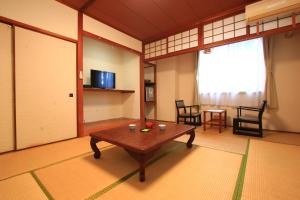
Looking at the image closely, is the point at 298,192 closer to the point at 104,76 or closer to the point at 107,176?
the point at 107,176

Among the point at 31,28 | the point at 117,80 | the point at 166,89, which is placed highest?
the point at 31,28

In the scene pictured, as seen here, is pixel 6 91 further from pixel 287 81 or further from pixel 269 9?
pixel 287 81

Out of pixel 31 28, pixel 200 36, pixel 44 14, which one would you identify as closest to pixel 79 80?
pixel 31 28

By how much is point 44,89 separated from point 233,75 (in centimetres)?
421

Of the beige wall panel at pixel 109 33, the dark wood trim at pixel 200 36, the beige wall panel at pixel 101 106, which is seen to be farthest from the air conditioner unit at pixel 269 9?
the beige wall panel at pixel 101 106

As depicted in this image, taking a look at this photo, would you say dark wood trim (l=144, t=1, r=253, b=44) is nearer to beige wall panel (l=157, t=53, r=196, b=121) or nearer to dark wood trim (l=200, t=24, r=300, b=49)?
dark wood trim (l=200, t=24, r=300, b=49)

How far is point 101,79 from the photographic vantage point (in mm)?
4062

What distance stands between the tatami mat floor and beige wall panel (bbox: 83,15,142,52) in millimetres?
2500

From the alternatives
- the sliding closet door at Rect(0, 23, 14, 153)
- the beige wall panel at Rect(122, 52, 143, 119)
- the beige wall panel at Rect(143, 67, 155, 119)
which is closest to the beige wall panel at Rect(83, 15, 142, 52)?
the beige wall panel at Rect(122, 52, 143, 119)

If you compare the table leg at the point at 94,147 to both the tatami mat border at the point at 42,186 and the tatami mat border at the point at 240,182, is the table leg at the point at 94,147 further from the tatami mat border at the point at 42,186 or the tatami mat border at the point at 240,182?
the tatami mat border at the point at 240,182

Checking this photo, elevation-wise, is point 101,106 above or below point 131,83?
below

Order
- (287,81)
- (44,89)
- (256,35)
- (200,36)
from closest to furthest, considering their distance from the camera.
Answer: (44,89), (256,35), (287,81), (200,36)

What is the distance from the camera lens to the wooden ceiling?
274cm

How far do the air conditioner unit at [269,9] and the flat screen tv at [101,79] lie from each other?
353 centimetres
